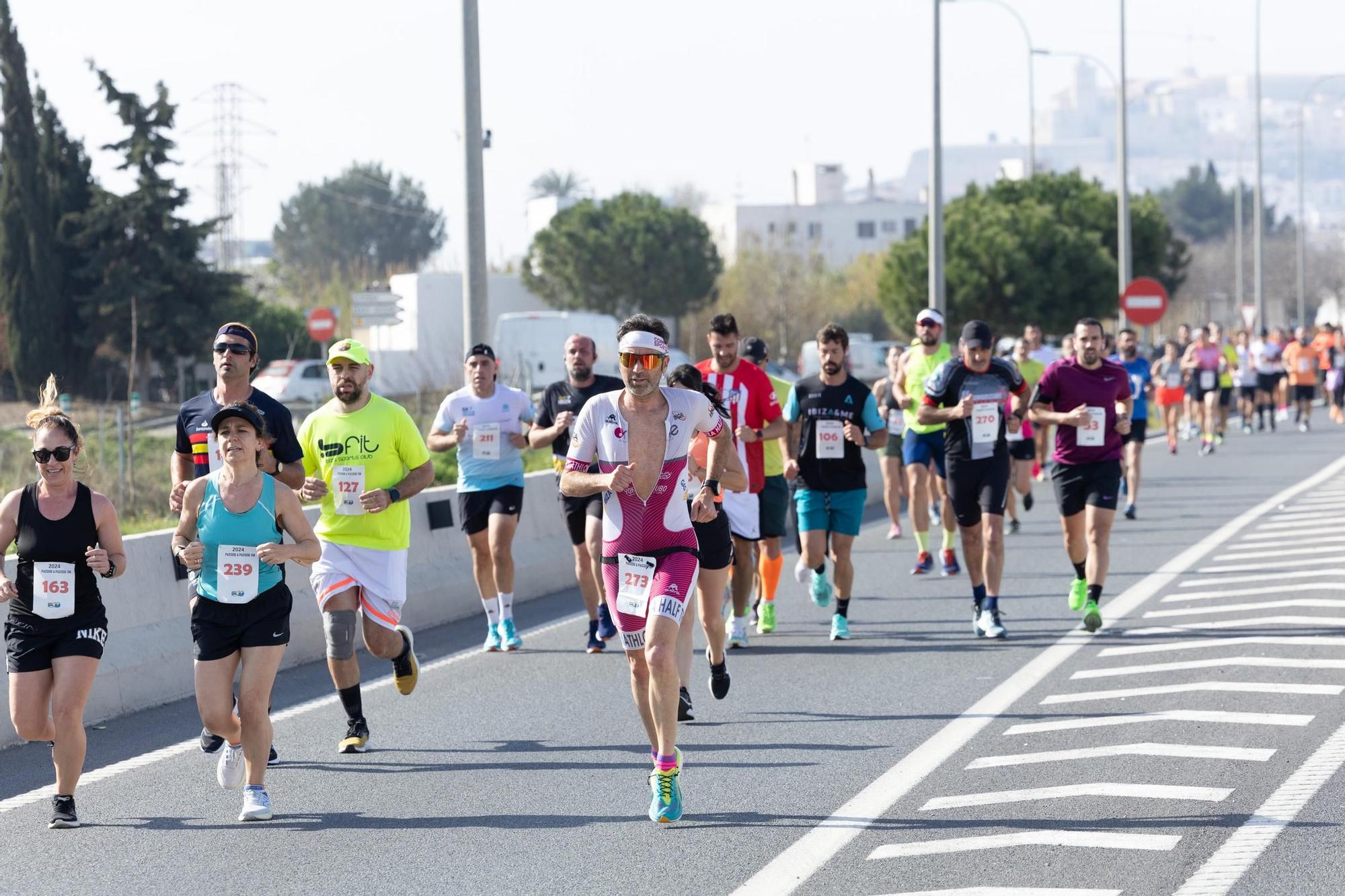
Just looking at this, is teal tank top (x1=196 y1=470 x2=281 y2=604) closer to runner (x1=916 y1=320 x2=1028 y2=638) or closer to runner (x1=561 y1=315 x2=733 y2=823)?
runner (x1=561 y1=315 x2=733 y2=823)

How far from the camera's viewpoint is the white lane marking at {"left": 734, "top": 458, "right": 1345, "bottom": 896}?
633cm

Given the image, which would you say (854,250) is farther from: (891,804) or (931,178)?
A: (891,804)

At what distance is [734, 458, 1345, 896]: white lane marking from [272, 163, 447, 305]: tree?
10941 centimetres

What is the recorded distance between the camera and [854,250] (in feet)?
446

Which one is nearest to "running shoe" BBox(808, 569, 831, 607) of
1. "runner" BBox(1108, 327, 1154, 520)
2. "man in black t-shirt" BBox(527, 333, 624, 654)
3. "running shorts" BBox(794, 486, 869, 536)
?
"running shorts" BBox(794, 486, 869, 536)

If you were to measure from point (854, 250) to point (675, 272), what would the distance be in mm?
67478

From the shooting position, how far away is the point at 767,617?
39.6 ft

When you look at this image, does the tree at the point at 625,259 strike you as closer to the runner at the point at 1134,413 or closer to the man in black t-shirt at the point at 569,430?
the runner at the point at 1134,413

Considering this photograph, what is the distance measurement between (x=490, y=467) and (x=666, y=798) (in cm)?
488

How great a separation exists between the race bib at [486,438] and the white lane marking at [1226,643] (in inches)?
151

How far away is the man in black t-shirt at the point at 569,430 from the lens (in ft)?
37.3

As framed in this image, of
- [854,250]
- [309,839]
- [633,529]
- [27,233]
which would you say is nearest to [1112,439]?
[633,529]

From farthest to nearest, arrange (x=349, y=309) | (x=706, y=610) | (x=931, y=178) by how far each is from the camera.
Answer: (x=349, y=309) → (x=931, y=178) → (x=706, y=610)

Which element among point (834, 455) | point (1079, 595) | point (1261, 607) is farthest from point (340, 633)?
point (1261, 607)
